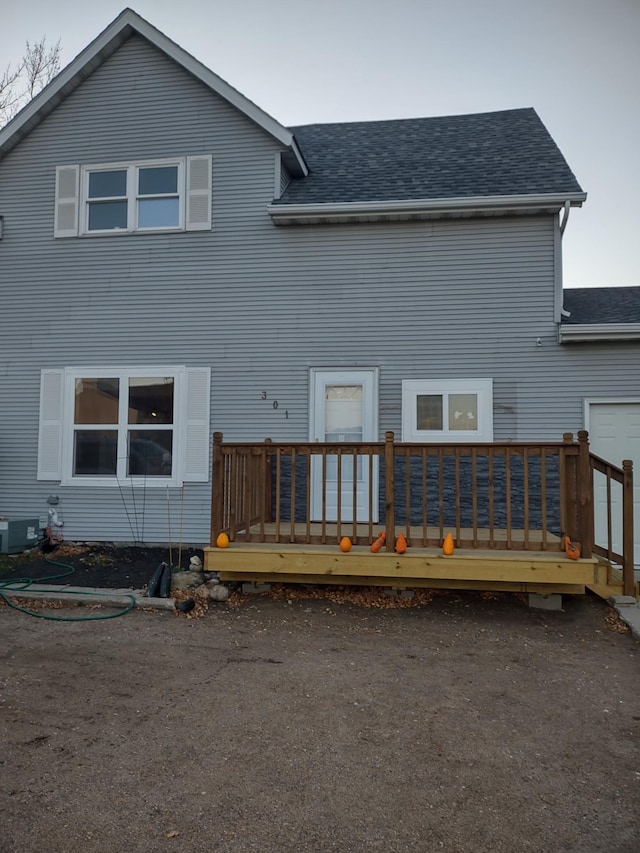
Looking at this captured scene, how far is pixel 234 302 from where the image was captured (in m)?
8.07

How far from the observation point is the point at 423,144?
913 cm

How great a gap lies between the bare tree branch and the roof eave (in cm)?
1205

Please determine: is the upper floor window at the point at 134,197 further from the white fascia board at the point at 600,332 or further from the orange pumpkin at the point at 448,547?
the orange pumpkin at the point at 448,547

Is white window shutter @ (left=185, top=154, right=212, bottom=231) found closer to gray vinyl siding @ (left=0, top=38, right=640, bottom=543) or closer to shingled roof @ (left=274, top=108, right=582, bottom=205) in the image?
gray vinyl siding @ (left=0, top=38, right=640, bottom=543)

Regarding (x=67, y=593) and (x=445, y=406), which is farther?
(x=445, y=406)

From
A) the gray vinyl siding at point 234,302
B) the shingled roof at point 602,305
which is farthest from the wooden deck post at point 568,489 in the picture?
the shingled roof at point 602,305

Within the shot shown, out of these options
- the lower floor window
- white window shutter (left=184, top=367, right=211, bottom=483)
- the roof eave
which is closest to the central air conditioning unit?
the lower floor window

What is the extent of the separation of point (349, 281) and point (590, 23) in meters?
5.68

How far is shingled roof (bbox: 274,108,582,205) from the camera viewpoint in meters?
7.70

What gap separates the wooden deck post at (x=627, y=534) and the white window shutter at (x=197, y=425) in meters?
4.89

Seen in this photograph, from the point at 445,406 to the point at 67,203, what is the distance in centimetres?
593

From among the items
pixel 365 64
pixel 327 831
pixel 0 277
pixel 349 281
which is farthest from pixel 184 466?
pixel 365 64

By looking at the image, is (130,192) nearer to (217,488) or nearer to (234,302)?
(234,302)

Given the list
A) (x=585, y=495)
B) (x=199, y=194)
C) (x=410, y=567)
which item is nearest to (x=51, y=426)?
(x=199, y=194)
